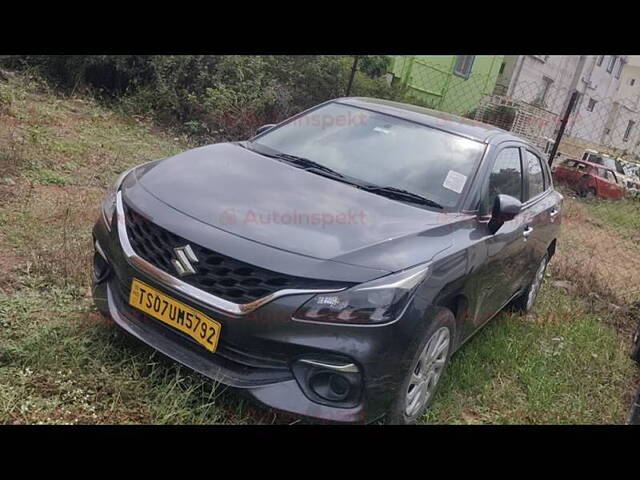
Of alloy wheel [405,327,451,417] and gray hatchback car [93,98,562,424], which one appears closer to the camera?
gray hatchback car [93,98,562,424]

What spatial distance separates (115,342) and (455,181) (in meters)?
2.14

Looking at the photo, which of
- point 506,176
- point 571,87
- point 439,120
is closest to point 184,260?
point 439,120

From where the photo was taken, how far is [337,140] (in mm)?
3557

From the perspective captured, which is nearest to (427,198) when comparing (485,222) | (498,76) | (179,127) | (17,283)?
(485,222)

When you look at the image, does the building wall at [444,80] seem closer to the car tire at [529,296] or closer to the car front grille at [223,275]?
the car tire at [529,296]

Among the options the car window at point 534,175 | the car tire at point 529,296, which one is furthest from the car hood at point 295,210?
the car tire at point 529,296

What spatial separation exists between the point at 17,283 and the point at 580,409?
368cm

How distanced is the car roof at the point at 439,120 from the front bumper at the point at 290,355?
173cm

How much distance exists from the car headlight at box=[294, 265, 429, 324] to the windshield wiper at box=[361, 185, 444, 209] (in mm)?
834

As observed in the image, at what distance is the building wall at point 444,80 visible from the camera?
53.5ft

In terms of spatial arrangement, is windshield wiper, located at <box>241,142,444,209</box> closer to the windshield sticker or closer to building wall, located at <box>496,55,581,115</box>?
the windshield sticker

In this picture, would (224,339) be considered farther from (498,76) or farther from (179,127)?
(498,76)

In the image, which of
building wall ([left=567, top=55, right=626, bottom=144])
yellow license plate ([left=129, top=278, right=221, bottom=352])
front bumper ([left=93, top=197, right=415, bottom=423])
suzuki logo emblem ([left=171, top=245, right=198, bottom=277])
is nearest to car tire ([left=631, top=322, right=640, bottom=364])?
front bumper ([left=93, top=197, right=415, bottom=423])

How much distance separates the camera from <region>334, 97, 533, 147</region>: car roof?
3625mm
